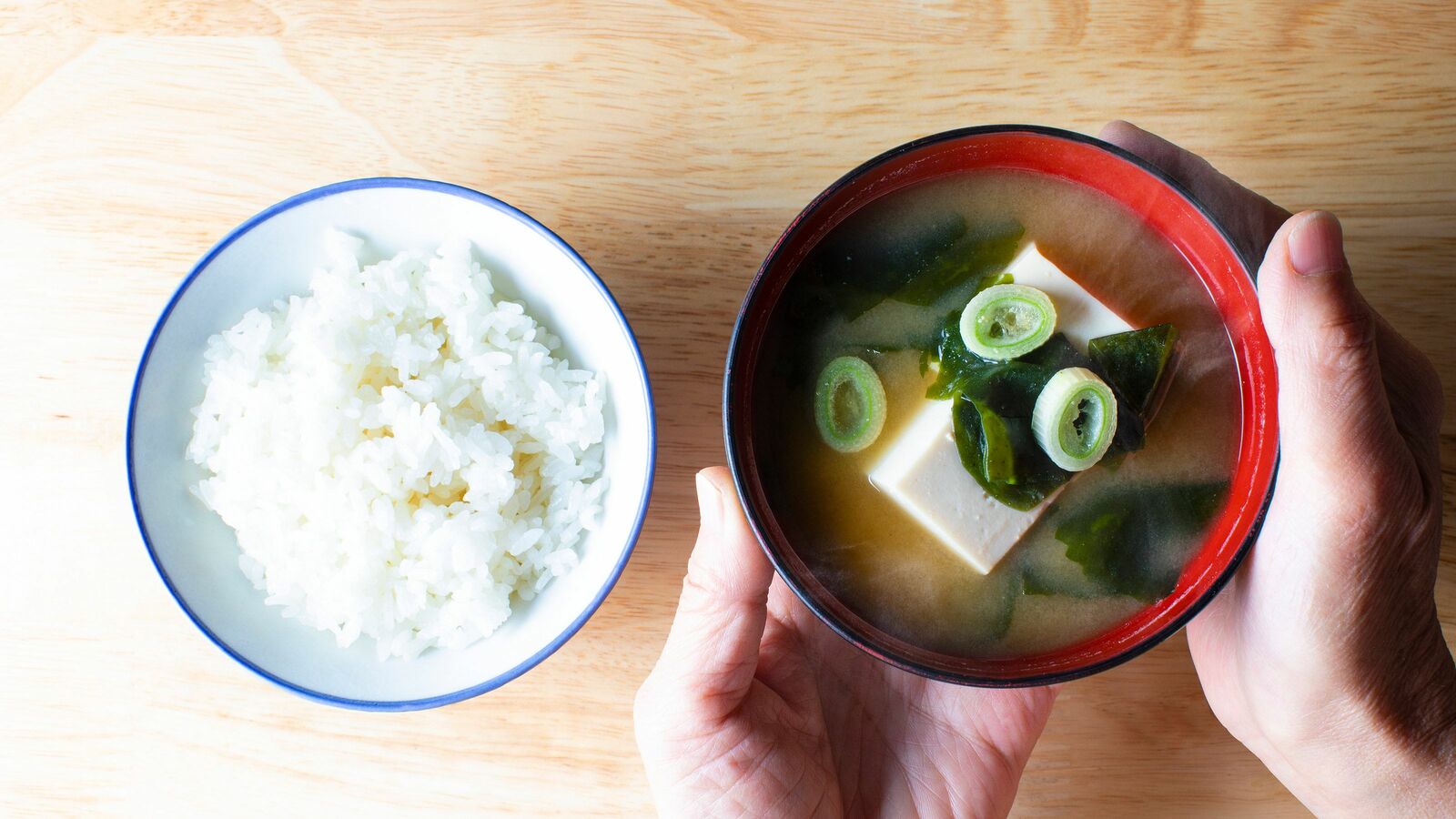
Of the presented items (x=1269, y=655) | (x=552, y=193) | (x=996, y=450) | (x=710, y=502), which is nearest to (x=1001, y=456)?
(x=996, y=450)

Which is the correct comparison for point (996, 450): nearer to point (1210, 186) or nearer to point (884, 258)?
point (884, 258)

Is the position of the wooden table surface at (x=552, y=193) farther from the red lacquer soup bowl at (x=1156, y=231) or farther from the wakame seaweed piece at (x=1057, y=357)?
the wakame seaweed piece at (x=1057, y=357)

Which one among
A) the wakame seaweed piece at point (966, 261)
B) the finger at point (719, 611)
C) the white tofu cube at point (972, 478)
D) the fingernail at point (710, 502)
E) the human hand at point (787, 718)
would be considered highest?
the wakame seaweed piece at point (966, 261)

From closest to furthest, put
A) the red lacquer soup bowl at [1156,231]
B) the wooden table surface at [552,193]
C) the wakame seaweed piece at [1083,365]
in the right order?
the red lacquer soup bowl at [1156,231], the wakame seaweed piece at [1083,365], the wooden table surface at [552,193]

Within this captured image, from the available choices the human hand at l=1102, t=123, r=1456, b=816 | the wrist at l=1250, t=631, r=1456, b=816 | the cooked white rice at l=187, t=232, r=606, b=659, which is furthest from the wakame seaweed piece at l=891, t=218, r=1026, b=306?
the wrist at l=1250, t=631, r=1456, b=816

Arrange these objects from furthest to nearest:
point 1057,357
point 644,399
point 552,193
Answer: point 552,193
point 644,399
point 1057,357

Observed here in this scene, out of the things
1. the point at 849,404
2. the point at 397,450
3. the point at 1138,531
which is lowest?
the point at 397,450

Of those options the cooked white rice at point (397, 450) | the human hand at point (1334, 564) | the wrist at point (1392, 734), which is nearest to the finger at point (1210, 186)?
the human hand at point (1334, 564)

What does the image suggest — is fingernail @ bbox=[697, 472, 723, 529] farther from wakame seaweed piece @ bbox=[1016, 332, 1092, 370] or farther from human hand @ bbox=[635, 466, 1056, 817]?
wakame seaweed piece @ bbox=[1016, 332, 1092, 370]

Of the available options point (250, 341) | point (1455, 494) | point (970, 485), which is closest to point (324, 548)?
point (250, 341)
